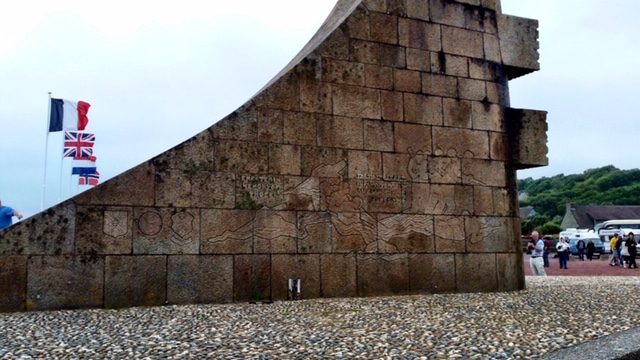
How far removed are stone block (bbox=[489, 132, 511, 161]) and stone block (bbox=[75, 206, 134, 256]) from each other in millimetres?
6809

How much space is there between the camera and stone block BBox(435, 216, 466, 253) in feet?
36.1

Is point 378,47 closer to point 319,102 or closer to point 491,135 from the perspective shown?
point 319,102

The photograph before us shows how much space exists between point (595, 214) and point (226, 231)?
87.9 metres

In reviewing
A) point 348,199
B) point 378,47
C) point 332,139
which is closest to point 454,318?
point 348,199

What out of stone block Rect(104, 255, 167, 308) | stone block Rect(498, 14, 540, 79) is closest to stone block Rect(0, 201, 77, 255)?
stone block Rect(104, 255, 167, 308)

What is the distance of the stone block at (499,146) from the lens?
38.5ft

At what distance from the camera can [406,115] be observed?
10992 mm

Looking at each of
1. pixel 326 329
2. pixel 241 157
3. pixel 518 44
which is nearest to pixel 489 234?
pixel 518 44

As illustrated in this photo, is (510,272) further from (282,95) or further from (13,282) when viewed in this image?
(13,282)

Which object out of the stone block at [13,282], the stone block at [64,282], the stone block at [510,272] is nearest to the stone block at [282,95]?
the stone block at [64,282]

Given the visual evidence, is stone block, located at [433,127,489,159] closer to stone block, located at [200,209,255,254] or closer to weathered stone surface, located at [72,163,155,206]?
stone block, located at [200,209,255,254]

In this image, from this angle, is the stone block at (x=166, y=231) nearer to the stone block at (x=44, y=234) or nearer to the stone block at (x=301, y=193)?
the stone block at (x=44, y=234)

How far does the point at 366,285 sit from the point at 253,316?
2.96 metres

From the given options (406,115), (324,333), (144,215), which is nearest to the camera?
(324,333)
